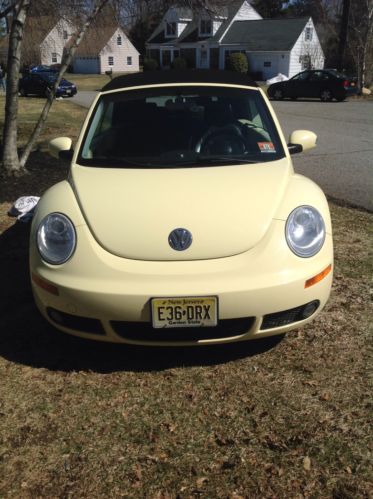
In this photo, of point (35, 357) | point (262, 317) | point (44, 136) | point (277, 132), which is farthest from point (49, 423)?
point (44, 136)

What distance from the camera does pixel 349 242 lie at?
5.00 metres

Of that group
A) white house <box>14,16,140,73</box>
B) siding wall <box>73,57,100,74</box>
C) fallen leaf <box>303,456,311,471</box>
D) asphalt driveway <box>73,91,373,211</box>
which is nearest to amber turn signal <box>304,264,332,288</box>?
fallen leaf <box>303,456,311,471</box>

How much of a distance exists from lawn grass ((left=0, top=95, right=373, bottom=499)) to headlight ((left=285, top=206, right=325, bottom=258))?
794 millimetres

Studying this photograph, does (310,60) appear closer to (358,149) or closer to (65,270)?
(358,149)

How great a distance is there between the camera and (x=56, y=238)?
2826 mm

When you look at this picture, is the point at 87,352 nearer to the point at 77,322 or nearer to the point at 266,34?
the point at 77,322

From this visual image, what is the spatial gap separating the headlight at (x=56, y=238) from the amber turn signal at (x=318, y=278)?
136 centimetres

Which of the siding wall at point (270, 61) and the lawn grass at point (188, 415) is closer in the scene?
the lawn grass at point (188, 415)

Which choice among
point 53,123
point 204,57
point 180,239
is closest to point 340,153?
point 180,239

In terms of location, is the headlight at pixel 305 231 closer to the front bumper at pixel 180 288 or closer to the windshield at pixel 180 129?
the front bumper at pixel 180 288

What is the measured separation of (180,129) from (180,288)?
173 centimetres

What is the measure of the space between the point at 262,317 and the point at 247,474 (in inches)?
32.1

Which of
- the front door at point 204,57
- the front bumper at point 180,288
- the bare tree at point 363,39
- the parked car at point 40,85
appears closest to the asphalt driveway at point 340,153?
the front bumper at point 180,288

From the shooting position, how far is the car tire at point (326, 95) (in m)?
24.0
